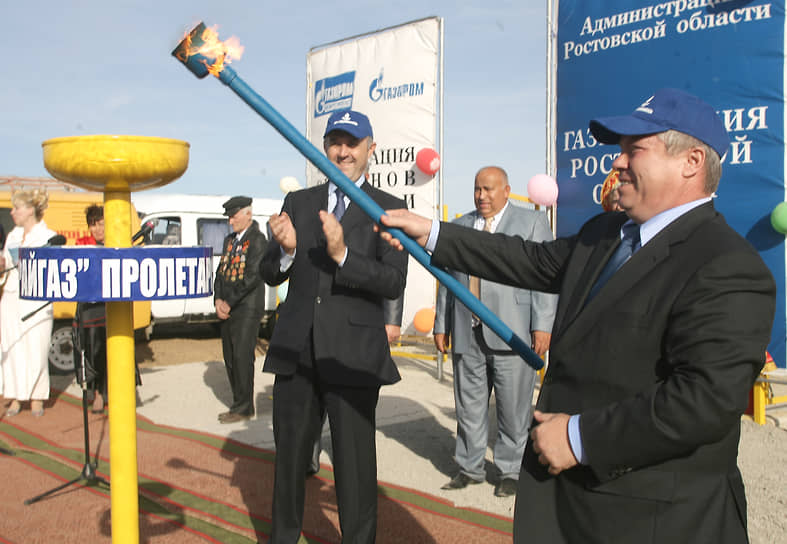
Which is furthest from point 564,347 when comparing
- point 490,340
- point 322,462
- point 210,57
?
point 322,462

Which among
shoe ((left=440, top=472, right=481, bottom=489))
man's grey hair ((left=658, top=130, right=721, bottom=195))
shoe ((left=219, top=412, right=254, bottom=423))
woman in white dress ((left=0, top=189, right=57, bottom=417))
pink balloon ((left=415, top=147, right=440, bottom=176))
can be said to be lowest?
shoe ((left=219, top=412, right=254, bottom=423))

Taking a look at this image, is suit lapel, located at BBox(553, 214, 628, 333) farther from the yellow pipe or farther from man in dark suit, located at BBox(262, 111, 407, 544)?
the yellow pipe

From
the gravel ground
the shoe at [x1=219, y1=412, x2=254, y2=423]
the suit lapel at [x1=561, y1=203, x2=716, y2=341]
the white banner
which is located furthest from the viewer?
the white banner

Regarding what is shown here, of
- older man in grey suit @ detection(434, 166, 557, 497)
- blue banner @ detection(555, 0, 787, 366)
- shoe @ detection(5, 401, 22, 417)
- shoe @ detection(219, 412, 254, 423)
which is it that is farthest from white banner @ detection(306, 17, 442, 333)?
shoe @ detection(5, 401, 22, 417)

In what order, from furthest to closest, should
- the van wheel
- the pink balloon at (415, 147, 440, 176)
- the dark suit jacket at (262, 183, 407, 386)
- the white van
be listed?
the white van, the van wheel, the pink balloon at (415, 147, 440, 176), the dark suit jacket at (262, 183, 407, 386)

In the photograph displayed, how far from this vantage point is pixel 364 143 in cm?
329

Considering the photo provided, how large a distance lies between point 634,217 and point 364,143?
1.71m

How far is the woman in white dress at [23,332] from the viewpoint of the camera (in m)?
6.70

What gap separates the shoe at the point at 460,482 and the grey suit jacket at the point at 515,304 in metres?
0.87

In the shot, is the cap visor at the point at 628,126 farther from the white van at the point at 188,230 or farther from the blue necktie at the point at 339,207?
the white van at the point at 188,230

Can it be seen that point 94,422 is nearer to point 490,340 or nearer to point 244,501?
point 244,501

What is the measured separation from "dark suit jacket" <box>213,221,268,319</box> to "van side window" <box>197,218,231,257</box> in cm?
592

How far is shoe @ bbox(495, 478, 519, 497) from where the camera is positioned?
449 centimetres

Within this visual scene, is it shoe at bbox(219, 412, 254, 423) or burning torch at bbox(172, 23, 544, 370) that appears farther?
shoe at bbox(219, 412, 254, 423)
